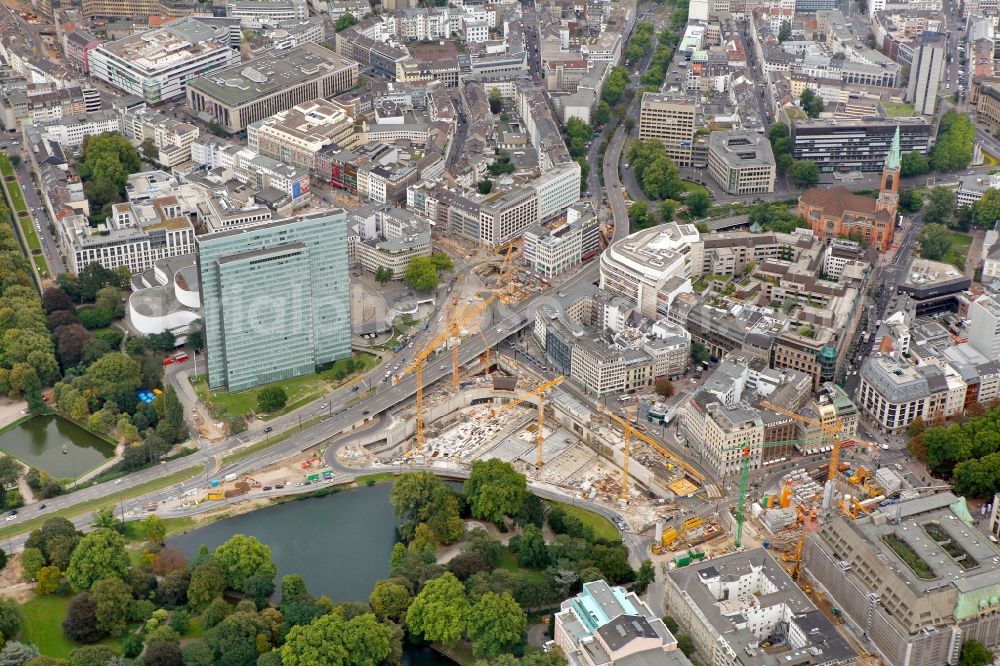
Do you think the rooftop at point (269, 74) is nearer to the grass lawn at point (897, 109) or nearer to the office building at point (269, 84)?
the office building at point (269, 84)

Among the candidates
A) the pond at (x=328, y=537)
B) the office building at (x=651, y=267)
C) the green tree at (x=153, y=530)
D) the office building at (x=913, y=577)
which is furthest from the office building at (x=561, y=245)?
the green tree at (x=153, y=530)

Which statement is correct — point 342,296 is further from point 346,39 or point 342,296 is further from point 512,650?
point 346,39

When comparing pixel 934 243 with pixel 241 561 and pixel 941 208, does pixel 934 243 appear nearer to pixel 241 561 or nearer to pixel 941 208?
pixel 941 208

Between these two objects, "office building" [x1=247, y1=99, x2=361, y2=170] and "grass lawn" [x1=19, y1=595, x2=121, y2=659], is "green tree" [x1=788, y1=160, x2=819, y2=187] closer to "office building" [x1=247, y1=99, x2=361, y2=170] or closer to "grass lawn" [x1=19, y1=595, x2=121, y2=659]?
"office building" [x1=247, y1=99, x2=361, y2=170]

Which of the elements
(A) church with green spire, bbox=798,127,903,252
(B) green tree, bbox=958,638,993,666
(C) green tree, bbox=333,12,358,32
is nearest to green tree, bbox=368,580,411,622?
(B) green tree, bbox=958,638,993,666

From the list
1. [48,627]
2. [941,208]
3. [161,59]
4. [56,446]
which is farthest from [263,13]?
[48,627]

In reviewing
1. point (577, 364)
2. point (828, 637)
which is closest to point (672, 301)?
point (577, 364)

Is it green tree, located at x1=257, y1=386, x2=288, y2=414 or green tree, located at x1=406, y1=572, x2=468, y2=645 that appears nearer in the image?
green tree, located at x1=406, y1=572, x2=468, y2=645
